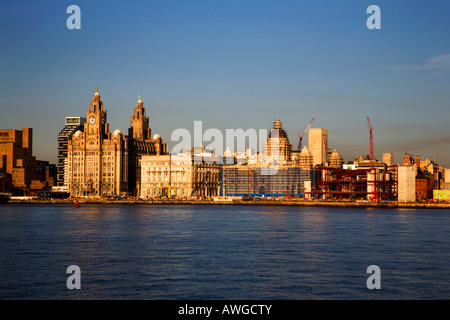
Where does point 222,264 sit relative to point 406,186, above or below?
below

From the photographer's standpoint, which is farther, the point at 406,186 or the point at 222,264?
the point at 406,186

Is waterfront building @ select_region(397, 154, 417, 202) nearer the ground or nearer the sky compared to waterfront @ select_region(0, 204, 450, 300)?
nearer the sky

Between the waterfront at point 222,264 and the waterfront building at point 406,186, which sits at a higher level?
the waterfront building at point 406,186

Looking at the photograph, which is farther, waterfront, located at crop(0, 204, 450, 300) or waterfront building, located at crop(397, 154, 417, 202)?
waterfront building, located at crop(397, 154, 417, 202)

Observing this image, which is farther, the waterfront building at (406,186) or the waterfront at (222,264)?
the waterfront building at (406,186)

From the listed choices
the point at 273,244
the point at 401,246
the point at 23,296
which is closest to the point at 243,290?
the point at 23,296

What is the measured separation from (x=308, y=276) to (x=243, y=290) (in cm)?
648

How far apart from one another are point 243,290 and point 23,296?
12469 millimetres
